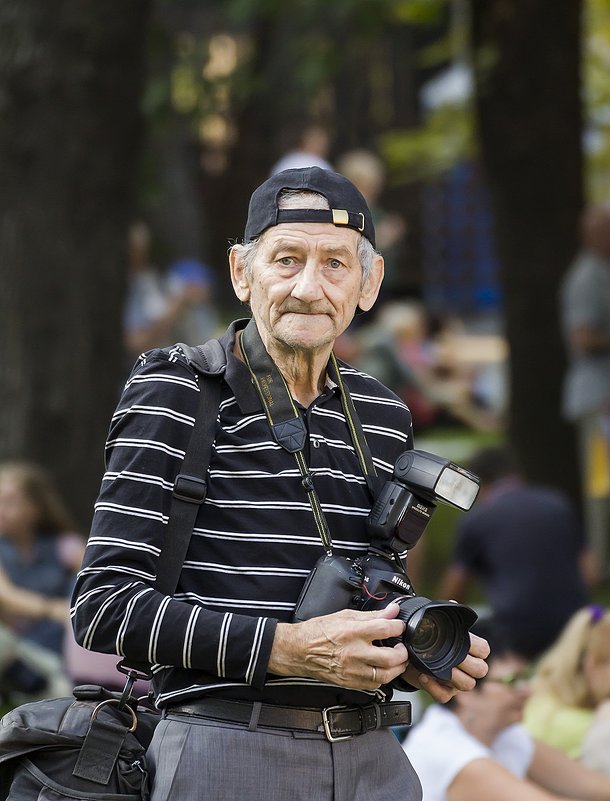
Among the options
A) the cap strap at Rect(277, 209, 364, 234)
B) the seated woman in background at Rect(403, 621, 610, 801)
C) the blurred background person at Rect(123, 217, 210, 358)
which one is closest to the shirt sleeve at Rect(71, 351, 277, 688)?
the cap strap at Rect(277, 209, 364, 234)

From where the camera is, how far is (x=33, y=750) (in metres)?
2.59

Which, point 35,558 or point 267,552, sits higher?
point 267,552

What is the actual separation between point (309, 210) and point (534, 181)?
7635 millimetres

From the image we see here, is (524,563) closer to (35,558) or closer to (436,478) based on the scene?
(35,558)

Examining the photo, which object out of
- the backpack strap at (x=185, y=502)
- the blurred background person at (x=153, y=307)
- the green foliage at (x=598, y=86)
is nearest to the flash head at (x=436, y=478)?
the backpack strap at (x=185, y=502)

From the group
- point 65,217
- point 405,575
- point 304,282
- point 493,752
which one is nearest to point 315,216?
point 304,282

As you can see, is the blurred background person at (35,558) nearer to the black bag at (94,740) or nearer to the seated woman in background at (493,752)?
the seated woman in background at (493,752)

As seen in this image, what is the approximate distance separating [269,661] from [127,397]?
53 centimetres

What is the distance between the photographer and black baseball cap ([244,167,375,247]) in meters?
2.72

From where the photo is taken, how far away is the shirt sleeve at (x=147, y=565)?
2.49 m

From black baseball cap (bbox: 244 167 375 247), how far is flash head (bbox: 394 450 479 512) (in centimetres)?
44

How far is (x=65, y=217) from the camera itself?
7.14m

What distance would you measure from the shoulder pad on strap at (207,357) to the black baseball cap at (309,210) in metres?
0.22

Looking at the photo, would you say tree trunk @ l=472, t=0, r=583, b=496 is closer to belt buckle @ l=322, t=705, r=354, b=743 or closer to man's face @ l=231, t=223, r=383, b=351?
man's face @ l=231, t=223, r=383, b=351
